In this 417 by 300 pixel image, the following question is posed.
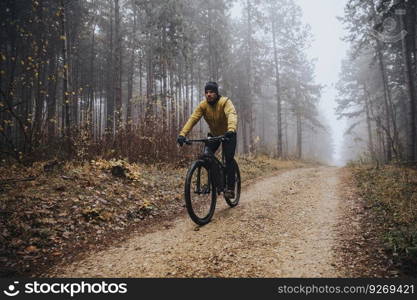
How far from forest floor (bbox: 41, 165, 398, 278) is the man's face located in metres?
2.30

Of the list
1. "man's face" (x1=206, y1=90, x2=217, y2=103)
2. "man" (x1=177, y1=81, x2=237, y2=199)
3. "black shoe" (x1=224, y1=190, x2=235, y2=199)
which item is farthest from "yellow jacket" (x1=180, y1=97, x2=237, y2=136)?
"black shoe" (x1=224, y1=190, x2=235, y2=199)

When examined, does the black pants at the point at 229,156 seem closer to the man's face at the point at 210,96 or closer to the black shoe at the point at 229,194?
the black shoe at the point at 229,194

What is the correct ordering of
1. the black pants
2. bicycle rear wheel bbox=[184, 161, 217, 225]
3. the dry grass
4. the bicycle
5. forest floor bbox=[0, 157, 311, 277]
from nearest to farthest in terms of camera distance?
the dry grass → forest floor bbox=[0, 157, 311, 277] → bicycle rear wheel bbox=[184, 161, 217, 225] → the bicycle → the black pants

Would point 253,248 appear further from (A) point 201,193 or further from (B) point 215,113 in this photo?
(B) point 215,113

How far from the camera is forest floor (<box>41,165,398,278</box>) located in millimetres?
3074

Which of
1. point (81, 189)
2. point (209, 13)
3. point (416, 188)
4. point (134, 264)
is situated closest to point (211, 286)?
point (134, 264)

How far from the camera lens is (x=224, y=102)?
5.28 meters

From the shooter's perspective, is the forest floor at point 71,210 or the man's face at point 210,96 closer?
the forest floor at point 71,210

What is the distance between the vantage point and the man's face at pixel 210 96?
16.9 feet

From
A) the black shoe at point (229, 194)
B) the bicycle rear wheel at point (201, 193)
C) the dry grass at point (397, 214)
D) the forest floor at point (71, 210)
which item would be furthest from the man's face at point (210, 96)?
the dry grass at point (397, 214)

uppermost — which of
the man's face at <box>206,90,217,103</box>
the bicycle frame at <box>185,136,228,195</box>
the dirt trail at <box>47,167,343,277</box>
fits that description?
the man's face at <box>206,90,217,103</box>

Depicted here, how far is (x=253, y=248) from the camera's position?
3.65 m

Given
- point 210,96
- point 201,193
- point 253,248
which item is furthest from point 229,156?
point 253,248

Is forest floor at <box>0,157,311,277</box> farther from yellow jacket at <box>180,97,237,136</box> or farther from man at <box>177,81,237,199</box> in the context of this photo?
yellow jacket at <box>180,97,237,136</box>
